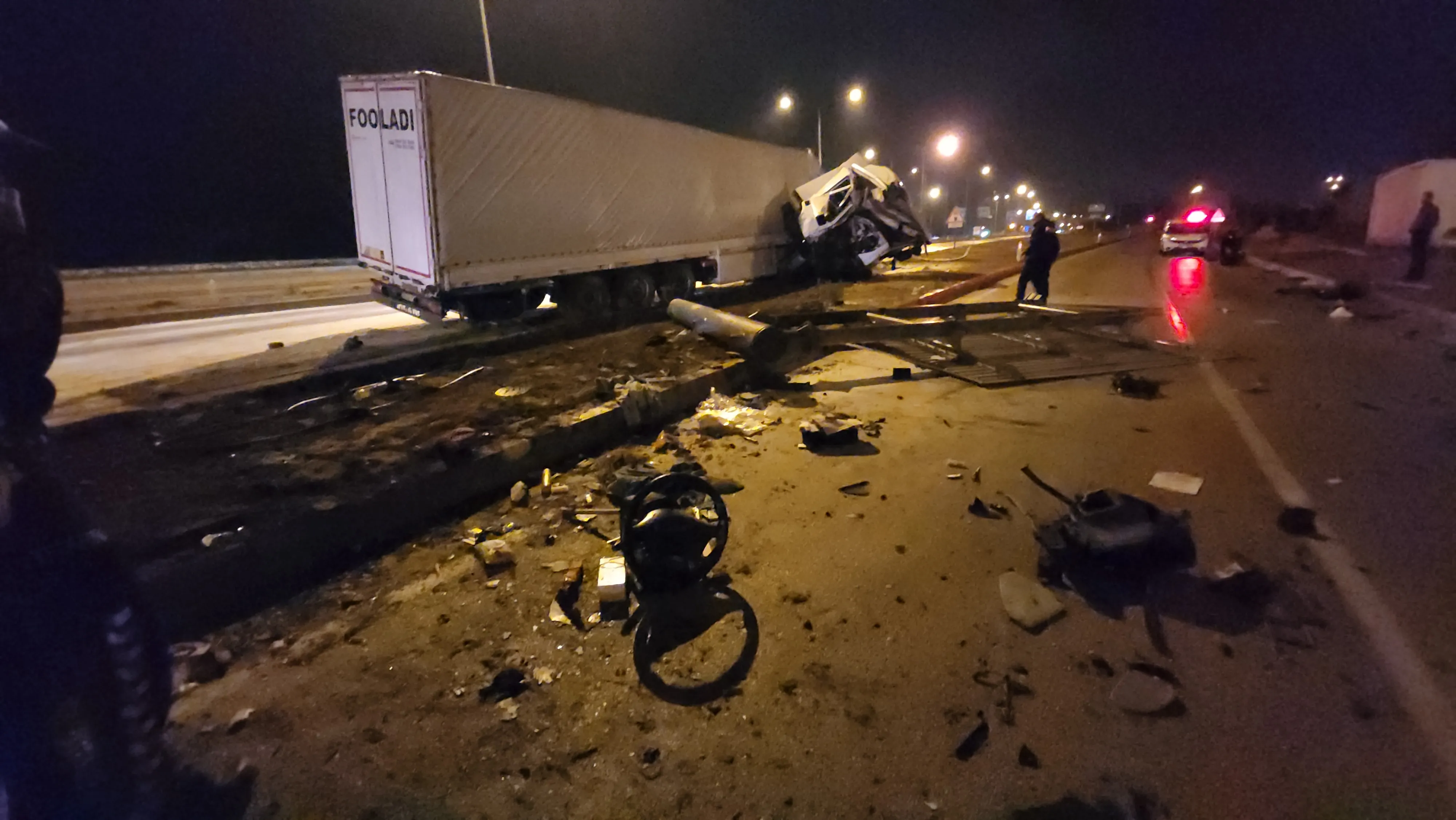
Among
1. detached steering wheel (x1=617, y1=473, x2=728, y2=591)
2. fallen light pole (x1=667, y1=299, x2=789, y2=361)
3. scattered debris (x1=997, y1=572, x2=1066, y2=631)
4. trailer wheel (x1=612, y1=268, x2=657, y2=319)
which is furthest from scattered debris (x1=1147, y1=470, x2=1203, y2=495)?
trailer wheel (x1=612, y1=268, x2=657, y2=319)

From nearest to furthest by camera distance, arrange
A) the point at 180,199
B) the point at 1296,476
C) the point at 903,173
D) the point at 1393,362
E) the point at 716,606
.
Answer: the point at 716,606, the point at 1296,476, the point at 1393,362, the point at 180,199, the point at 903,173

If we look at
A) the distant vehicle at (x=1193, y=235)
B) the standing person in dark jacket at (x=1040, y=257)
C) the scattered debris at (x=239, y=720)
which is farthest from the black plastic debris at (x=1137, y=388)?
the distant vehicle at (x=1193, y=235)

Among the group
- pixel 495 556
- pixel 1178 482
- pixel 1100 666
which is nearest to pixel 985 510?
pixel 1178 482

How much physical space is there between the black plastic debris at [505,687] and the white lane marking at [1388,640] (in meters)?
3.53

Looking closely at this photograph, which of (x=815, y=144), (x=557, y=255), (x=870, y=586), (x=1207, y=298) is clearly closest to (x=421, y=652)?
(x=870, y=586)

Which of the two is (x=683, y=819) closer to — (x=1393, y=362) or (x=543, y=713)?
(x=543, y=713)

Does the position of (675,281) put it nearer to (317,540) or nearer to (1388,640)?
(317,540)

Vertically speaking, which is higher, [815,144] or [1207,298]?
[815,144]

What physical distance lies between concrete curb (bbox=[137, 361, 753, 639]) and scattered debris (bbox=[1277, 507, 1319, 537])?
5.00 meters

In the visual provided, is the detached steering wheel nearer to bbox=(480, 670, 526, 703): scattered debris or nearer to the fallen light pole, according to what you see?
bbox=(480, 670, 526, 703): scattered debris

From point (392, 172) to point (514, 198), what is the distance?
1.83 metres

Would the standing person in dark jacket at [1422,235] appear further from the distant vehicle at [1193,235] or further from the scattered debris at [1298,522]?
the scattered debris at [1298,522]

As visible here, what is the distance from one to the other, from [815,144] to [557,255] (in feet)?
89.8

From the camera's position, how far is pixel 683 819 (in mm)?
2600
